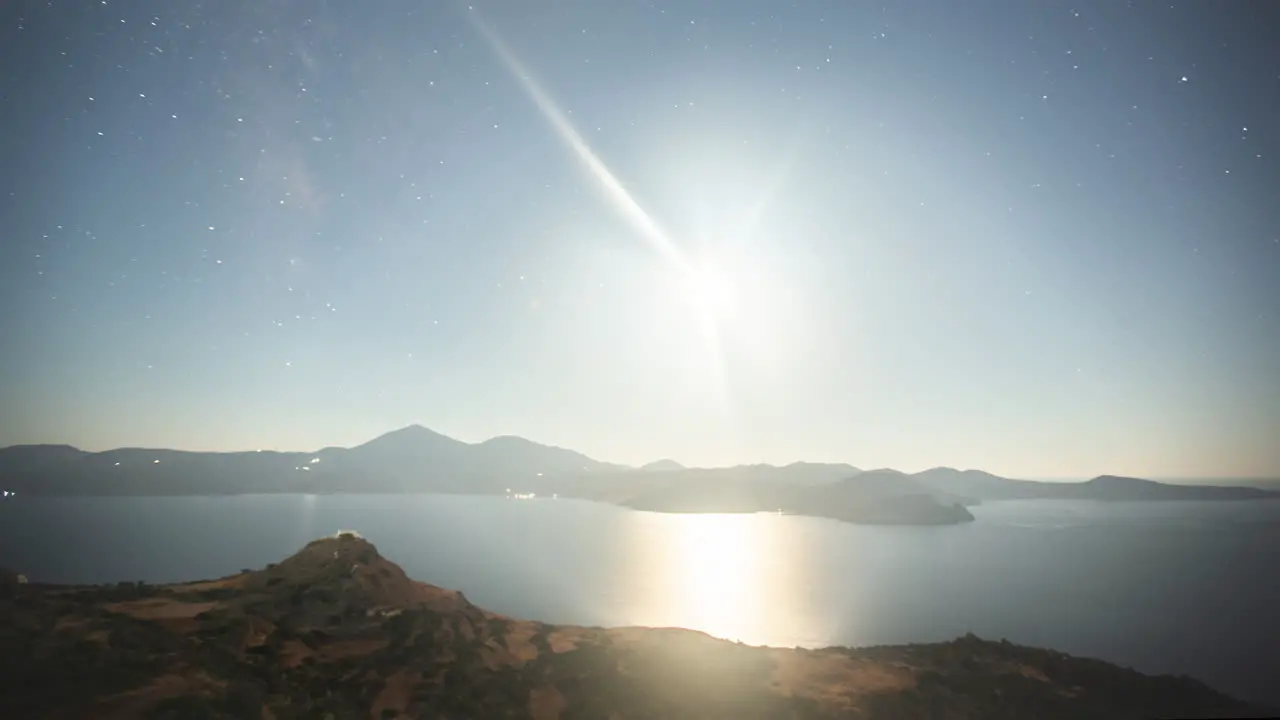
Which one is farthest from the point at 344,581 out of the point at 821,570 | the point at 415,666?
the point at 821,570

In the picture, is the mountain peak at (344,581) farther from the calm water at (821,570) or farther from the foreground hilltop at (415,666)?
the calm water at (821,570)

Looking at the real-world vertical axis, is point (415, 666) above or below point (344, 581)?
below

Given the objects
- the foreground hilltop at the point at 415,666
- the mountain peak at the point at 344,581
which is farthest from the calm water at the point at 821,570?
the mountain peak at the point at 344,581

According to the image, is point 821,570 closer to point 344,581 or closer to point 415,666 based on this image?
point 344,581

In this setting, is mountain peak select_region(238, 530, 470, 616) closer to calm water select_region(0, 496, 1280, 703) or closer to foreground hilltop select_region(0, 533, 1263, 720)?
foreground hilltop select_region(0, 533, 1263, 720)

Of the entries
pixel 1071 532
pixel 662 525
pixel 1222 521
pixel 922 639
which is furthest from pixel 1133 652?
pixel 1222 521

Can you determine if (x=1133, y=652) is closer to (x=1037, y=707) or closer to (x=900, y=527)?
(x=1037, y=707)

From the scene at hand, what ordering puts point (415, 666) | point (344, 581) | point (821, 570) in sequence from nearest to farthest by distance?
point (415, 666), point (344, 581), point (821, 570)
